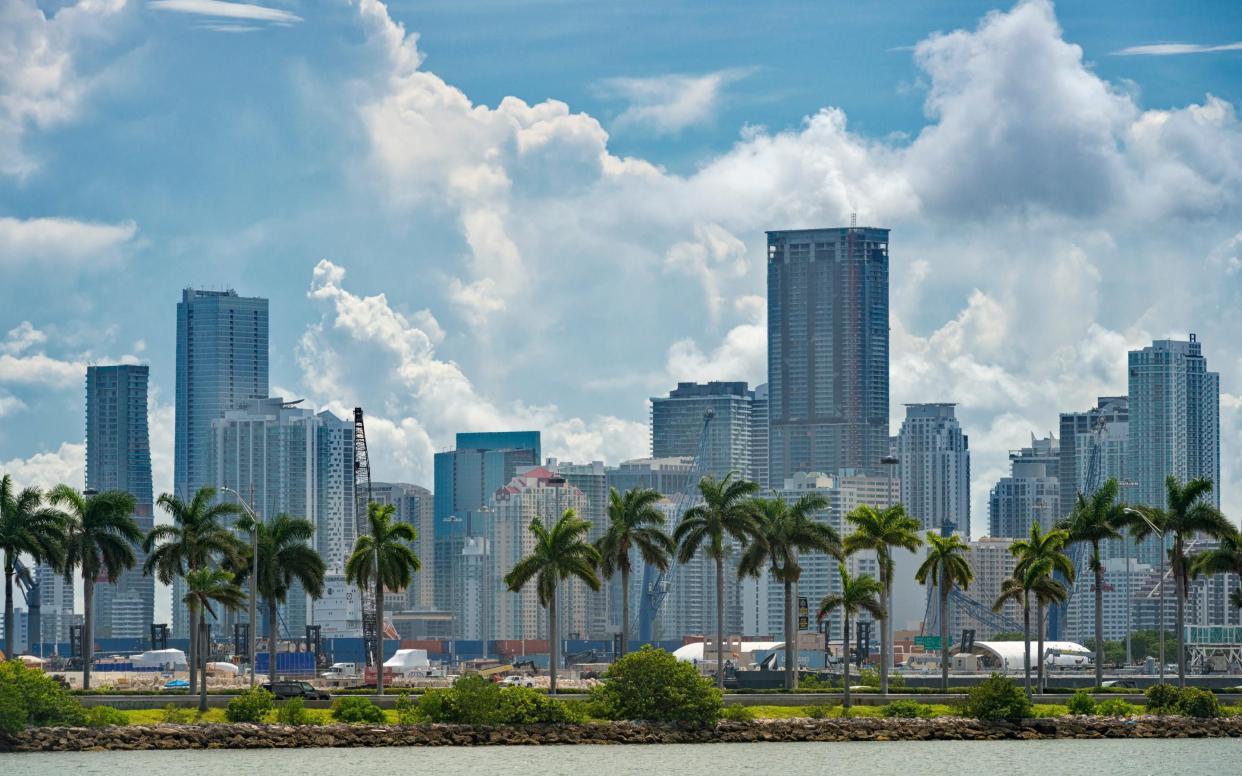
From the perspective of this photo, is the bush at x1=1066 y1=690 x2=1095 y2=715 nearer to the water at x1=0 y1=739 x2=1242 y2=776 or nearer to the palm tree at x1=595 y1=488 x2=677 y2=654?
the water at x1=0 y1=739 x2=1242 y2=776

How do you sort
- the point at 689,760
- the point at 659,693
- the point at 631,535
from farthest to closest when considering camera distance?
the point at 631,535, the point at 659,693, the point at 689,760

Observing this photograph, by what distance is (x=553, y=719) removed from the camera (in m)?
103

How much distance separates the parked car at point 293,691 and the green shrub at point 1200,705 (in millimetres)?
48727

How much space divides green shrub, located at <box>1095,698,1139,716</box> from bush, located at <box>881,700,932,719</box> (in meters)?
9.77

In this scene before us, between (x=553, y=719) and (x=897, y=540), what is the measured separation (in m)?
27.0

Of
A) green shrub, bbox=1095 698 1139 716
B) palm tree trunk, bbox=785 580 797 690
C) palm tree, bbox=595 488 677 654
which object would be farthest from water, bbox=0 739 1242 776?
palm tree, bbox=595 488 677 654

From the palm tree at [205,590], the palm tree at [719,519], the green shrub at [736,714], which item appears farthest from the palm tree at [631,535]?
the palm tree at [205,590]

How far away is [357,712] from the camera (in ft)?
342

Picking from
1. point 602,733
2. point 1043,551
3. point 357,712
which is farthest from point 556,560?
point 1043,551

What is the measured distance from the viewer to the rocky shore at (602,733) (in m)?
98.4

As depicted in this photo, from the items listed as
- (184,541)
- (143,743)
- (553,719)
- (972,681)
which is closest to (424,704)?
(553,719)

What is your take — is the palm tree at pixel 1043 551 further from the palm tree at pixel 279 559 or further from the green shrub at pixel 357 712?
the palm tree at pixel 279 559

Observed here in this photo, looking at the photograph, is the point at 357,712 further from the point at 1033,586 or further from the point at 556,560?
the point at 1033,586

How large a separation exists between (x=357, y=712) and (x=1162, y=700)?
149 ft
